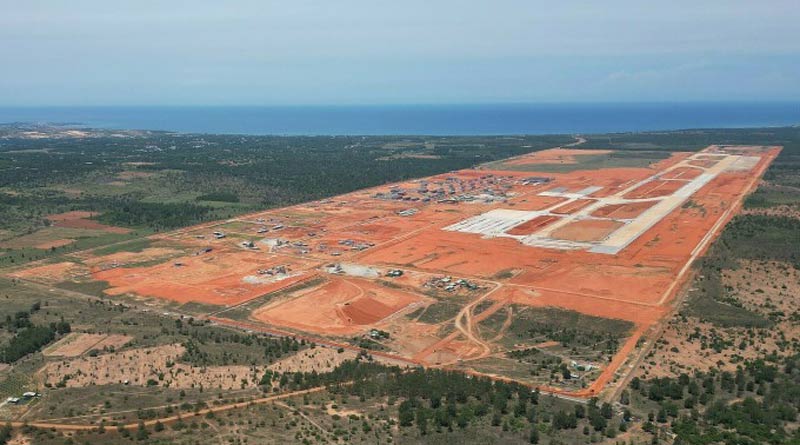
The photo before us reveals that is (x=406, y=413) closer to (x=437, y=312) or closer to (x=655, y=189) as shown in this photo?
(x=437, y=312)

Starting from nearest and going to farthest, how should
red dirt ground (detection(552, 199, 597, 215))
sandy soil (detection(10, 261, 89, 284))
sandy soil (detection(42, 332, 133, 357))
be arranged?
sandy soil (detection(42, 332, 133, 357)) → sandy soil (detection(10, 261, 89, 284)) → red dirt ground (detection(552, 199, 597, 215))

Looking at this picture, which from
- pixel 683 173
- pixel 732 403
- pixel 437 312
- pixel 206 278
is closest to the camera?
pixel 732 403

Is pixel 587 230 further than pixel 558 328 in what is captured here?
Yes

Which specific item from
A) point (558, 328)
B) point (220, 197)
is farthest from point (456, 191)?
point (558, 328)

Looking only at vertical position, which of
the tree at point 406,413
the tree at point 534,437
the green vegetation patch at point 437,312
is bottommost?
the green vegetation patch at point 437,312

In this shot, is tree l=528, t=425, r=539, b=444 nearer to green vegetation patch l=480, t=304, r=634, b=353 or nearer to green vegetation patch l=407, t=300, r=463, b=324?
green vegetation patch l=480, t=304, r=634, b=353

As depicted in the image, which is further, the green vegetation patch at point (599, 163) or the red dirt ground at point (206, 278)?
the green vegetation patch at point (599, 163)

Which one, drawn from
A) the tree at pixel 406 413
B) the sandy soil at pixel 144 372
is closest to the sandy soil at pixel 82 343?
the sandy soil at pixel 144 372

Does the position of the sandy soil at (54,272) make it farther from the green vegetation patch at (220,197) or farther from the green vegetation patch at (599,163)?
the green vegetation patch at (599,163)

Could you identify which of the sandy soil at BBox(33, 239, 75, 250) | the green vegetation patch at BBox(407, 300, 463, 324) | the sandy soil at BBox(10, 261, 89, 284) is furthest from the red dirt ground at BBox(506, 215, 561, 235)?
the sandy soil at BBox(33, 239, 75, 250)
